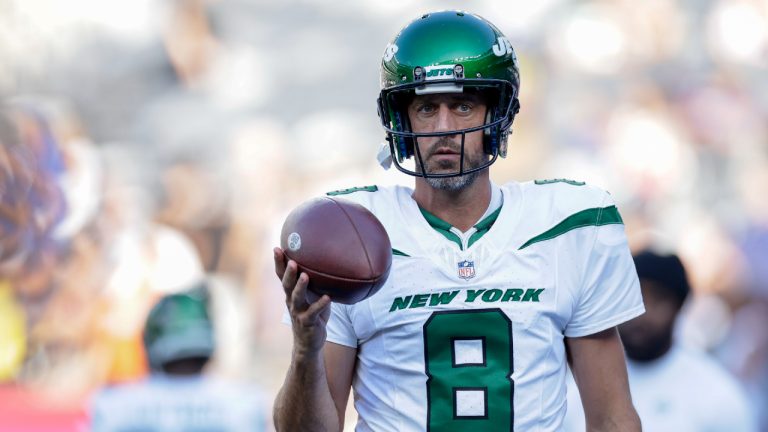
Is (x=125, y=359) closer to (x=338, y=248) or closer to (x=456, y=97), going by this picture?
(x=456, y=97)

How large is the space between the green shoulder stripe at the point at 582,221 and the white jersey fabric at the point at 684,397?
1449 millimetres

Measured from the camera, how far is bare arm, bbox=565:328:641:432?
2.78 m

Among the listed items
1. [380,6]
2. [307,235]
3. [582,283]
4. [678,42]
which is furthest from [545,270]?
[678,42]

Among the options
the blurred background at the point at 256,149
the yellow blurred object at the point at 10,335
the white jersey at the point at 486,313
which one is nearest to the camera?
the white jersey at the point at 486,313

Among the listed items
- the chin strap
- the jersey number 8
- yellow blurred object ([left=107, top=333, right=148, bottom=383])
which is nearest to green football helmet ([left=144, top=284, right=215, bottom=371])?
the chin strap

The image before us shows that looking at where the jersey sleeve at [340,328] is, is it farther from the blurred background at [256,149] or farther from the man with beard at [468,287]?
the blurred background at [256,149]

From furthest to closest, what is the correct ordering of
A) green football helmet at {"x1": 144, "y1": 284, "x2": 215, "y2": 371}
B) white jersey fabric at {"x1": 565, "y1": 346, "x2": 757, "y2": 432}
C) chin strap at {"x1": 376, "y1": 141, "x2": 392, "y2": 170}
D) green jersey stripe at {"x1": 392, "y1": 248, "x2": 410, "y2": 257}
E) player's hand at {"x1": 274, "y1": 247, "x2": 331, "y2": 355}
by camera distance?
green football helmet at {"x1": 144, "y1": 284, "x2": 215, "y2": 371} < white jersey fabric at {"x1": 565, "y1": 346, "x2": 757, "y2": 432} < chin strap at {"x1": 376, "y1": 141, "x2": 392, "y2": 170} < green jersey stripe at {"x1": 392, "y1": 248, "x2": 410, "y2": 257} < player's hand at {"x1": 274, "y1": 247, "x2": 331, "y2": 355}

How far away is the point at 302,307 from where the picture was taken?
240cm

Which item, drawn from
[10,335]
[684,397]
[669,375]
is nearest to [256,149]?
[10,335]

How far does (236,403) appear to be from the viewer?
14.7ft

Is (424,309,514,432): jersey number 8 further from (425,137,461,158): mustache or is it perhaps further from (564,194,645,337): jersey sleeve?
(425,137,461,158): mustache

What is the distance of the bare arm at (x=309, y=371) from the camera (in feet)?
7.85

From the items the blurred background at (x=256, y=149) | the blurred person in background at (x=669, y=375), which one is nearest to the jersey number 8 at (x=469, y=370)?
the blurred person in background at (x=669, y=375)

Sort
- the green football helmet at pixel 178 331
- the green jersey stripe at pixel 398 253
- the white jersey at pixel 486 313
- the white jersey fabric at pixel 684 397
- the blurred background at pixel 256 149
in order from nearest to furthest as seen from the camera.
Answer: the white jersey at pixel 486 313 < the green jersey stripe at pixel 398 253 < the white jersey fabric at pixel 684 397 < the green football helmet at pixel 178 331 < the blurred background at pixel 256 149
